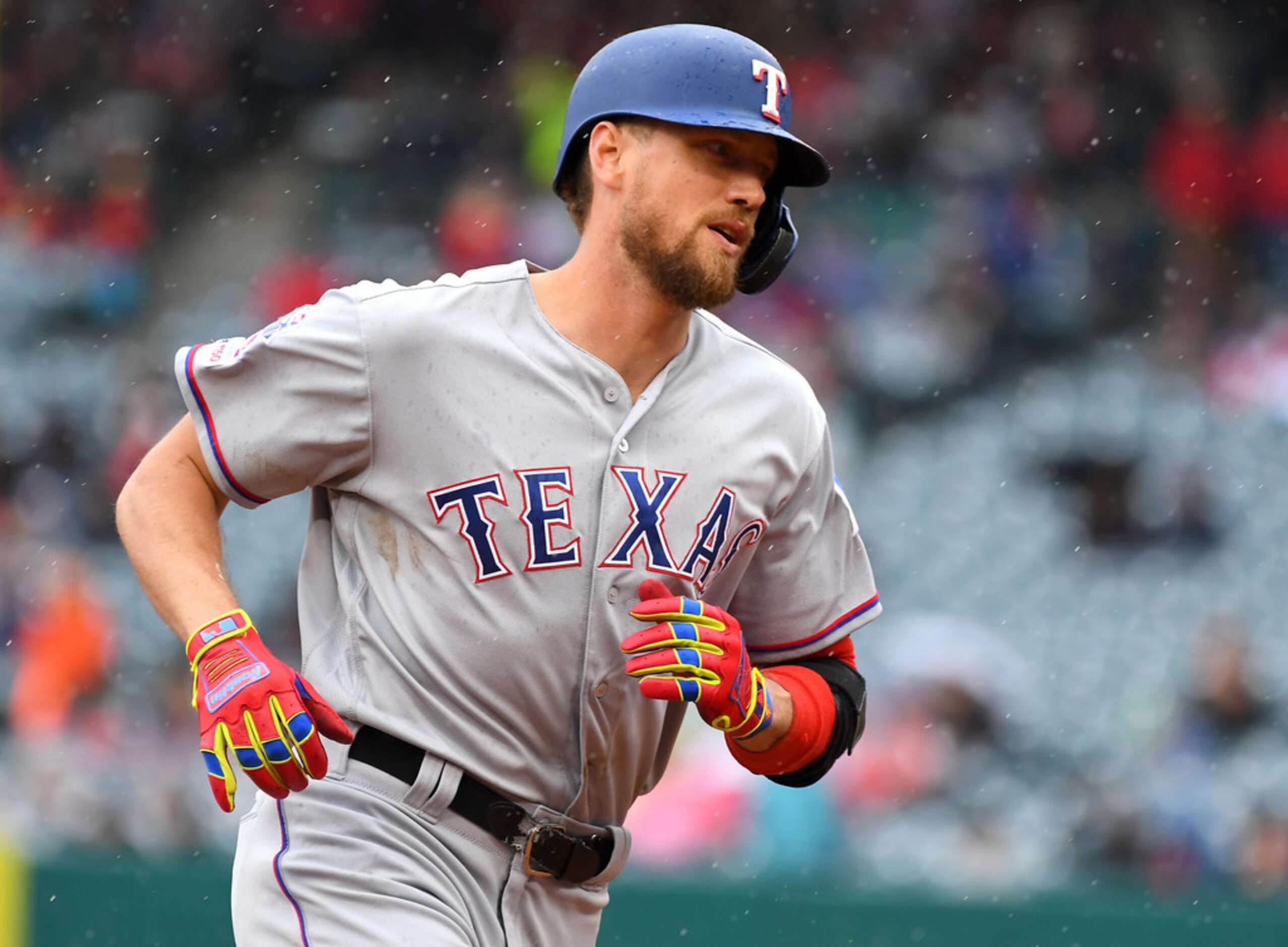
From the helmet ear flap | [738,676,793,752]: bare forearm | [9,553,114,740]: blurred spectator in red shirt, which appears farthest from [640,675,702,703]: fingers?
[9,553,114,740]: blurred spectator in red shirt

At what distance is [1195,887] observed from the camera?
696 cm

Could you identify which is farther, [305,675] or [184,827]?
[184,827]

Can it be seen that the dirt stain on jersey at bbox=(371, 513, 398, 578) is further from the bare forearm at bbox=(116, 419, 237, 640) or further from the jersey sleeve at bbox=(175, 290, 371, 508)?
the bare forearm at bbox=(116, 419, 237, 640)

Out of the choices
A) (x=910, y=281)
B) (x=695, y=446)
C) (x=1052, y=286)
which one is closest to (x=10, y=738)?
(x=910, y=281)

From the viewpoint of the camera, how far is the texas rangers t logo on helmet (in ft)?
9.92

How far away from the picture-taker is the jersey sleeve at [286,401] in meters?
2.90

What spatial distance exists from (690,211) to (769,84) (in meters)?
0.26

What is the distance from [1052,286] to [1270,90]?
2.14 meters

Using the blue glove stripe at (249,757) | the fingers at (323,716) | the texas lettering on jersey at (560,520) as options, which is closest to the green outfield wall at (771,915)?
the texas lettering on jersey at (560,520)

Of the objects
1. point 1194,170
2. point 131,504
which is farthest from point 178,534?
point 1194,170

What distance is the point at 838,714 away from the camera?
3.25 meters

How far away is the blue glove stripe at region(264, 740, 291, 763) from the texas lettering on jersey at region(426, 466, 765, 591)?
17.6 inches

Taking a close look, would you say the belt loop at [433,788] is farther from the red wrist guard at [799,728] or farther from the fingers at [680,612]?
the red wrist guard at [799,728]

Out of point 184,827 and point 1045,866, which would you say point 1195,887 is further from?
point 184,827
